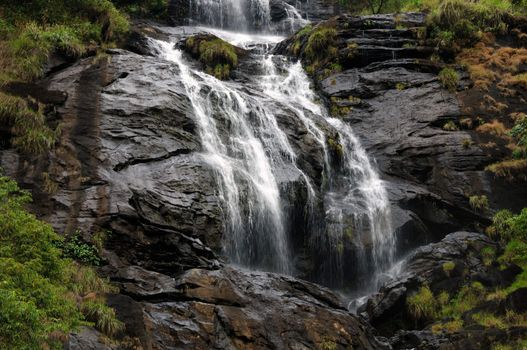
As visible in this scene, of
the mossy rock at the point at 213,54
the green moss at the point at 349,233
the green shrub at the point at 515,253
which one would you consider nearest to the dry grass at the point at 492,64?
the green shrub at the point at 515,253

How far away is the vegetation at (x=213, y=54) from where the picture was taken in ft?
79.0

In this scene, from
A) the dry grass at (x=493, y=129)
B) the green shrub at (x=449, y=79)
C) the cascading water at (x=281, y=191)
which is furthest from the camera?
the green shrub at (x=449, y=79)

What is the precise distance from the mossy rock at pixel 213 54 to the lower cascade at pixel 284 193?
115 inches

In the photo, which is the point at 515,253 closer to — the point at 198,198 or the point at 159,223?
the point at 198,198

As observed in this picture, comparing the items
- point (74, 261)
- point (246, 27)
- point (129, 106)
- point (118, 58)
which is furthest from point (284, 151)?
point (246, 27)

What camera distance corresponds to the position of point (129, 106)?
53.6ft

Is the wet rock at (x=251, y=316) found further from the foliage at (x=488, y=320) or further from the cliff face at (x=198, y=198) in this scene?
the foliage at (x=488, y=320)

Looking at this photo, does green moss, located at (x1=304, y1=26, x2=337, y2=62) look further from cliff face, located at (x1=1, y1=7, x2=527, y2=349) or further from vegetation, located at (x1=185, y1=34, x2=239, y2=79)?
vegetation, located at (x1=185, y1=34, x2=239, y2=79)

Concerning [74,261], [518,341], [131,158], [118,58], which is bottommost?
[518,341]

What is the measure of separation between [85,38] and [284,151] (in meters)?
8.96

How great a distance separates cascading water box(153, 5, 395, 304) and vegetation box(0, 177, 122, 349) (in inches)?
202

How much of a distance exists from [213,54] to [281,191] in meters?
10.2

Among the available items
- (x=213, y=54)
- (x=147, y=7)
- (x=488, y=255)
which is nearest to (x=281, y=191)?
(x=488, y=255)

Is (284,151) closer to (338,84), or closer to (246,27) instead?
(338,84)
